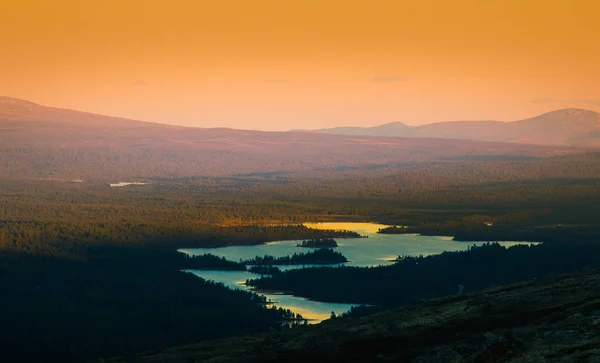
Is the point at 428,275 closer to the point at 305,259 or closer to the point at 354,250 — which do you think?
the point at 305,259

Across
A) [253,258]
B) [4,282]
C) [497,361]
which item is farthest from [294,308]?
[497,361]

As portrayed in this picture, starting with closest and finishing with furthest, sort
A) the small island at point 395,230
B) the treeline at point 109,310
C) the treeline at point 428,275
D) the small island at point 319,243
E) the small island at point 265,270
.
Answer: the treeline at point 109,310 → the treeline at point 428,275 → the small island at point 265,270 → the small island at point 319,243 → the small island at point 395,230

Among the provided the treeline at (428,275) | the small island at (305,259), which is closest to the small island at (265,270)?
the treeline at (428,275)

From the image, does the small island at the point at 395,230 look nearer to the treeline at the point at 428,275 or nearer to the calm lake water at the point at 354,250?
the calm lake water at the point at 354,250

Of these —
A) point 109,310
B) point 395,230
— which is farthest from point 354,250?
point 109,310

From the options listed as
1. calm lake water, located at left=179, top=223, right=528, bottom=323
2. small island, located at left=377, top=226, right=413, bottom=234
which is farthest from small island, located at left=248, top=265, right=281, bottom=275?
small island, located at left=377, top=226, right=413, bottom=234

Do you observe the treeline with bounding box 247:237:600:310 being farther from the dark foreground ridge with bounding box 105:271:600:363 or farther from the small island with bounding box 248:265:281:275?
the dark foreground ridge with bounding box 105:271:600:363
